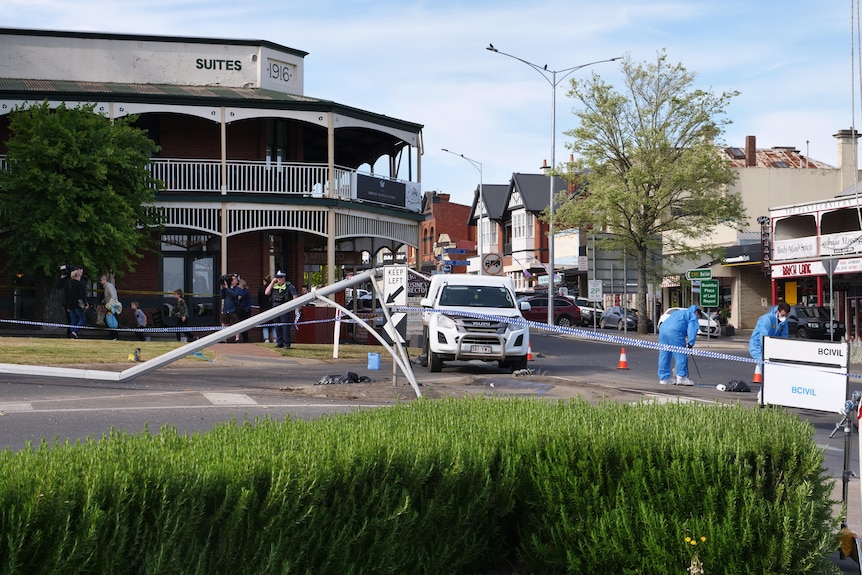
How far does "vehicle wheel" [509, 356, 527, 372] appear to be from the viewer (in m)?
20.6

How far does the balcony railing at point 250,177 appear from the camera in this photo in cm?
2948

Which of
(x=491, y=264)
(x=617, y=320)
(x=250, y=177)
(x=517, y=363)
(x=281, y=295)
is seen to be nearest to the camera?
(x=517, y=363)

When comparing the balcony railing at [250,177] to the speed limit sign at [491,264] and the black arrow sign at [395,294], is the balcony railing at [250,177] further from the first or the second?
the black arrow sign at [395,294]

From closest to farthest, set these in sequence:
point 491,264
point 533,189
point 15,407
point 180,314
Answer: point 15,407
point 180,314
point 491,264
point 533,189

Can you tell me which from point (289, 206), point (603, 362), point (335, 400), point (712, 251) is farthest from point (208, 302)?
point (712, 251)

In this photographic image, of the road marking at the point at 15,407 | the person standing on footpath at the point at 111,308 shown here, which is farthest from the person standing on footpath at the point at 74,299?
the road marking at the point at 15,407

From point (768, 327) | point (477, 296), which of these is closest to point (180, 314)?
point (477, 296)

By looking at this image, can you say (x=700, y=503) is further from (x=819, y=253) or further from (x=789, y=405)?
(x=819, y=253)

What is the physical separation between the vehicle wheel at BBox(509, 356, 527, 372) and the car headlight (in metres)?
1.40

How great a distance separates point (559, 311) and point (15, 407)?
140 ft

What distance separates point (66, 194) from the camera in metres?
24.6

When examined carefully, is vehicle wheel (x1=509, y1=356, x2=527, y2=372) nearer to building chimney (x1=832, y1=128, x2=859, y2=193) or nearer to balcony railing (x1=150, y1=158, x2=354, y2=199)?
balcony railing (x1=150, y1=158, x2=354, y2=199)

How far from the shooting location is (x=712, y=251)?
48.4 meters

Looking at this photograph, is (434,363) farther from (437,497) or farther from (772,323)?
(437,497)
